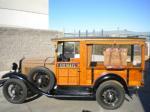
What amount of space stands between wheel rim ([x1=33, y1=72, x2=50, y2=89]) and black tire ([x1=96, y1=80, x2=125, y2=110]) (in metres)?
1.85

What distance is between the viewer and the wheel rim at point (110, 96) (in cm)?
762

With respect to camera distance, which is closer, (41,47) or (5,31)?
(5,31)

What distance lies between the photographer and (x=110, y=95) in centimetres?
766

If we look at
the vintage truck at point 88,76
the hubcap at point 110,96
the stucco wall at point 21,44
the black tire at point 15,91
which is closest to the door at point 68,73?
the vintage truck at point 88,76

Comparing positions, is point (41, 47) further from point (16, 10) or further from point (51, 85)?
point (51, 85)

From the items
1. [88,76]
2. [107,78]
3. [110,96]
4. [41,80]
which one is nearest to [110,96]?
[110,96]

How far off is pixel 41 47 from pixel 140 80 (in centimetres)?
1071

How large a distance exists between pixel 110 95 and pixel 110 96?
32 mm

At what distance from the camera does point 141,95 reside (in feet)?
30.9

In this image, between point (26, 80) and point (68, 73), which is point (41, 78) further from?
point (68, 73)

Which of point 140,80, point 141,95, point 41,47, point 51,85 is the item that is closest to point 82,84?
point 51,85

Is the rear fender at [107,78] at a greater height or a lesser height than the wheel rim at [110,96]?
greater

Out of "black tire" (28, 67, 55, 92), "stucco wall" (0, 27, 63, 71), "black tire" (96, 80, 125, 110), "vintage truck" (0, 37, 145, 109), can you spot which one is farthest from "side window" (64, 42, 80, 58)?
"stucco wall" (0, 27, 63, 71)

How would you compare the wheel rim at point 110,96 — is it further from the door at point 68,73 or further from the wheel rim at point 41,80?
the wheel rim at point 41,80
